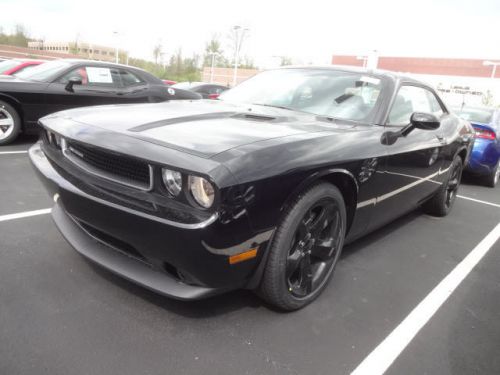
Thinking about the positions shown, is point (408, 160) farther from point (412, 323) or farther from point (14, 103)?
point (14, 103)

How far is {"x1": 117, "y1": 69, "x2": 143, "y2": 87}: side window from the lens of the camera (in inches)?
261

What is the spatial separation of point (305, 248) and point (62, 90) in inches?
198

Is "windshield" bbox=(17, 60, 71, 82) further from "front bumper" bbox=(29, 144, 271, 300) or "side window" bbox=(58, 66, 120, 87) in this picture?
"front bumper" bbox=(29, 144, 271, 300)

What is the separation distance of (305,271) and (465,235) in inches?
97.5

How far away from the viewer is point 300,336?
6.82ft

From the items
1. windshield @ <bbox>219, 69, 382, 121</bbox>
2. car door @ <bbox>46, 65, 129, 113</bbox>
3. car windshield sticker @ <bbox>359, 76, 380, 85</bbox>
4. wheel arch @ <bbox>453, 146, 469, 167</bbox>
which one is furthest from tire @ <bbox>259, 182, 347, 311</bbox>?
car door @ <bbox>46, 65, 129, 113</bbox>

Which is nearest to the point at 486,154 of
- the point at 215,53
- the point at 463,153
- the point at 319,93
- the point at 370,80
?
the point at 463,153

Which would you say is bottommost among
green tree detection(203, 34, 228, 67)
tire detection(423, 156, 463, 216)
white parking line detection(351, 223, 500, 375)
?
white parking line detection(351, 223, 500, 375)

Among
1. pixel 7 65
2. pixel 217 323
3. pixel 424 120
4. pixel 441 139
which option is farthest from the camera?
pixel 7 65

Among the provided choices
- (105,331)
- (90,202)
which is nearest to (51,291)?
(105,331)

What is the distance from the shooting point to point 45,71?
6.11 m

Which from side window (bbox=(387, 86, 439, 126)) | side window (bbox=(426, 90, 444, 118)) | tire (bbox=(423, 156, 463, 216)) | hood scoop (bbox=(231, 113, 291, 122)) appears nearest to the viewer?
hood scoop (bbox=(231, 113, 291, 122))

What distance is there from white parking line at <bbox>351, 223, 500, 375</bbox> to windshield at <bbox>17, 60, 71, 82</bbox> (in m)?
5.70

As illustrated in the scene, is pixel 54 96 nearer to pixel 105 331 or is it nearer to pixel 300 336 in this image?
Result: pixel 105 331
